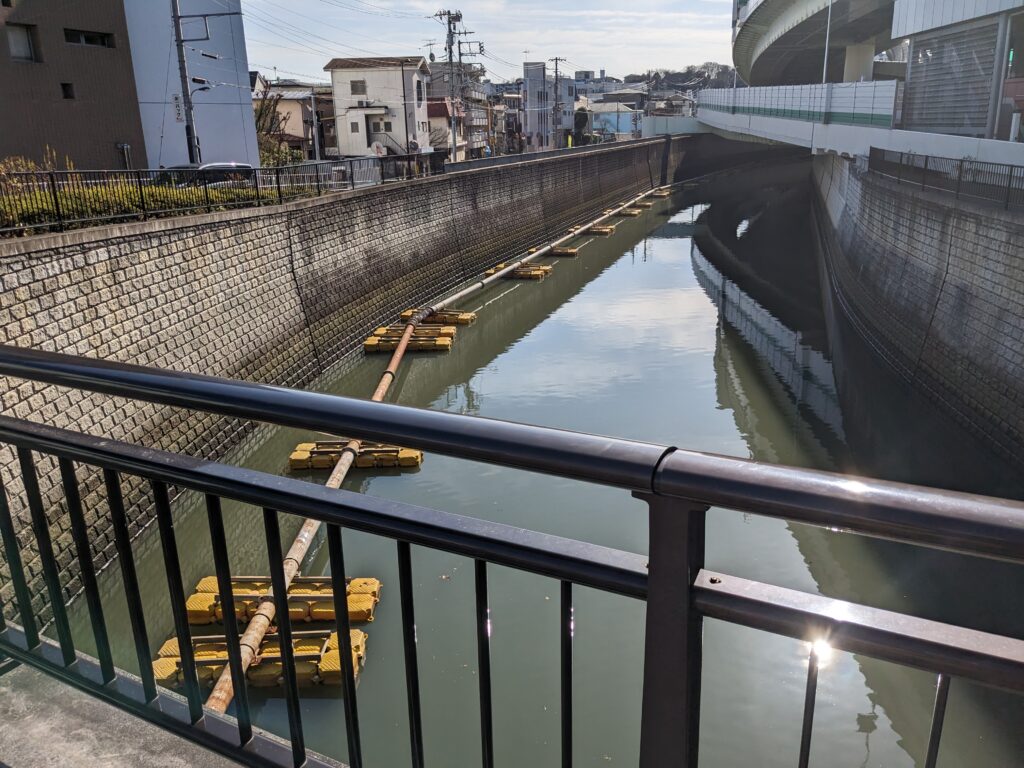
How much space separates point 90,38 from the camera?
67.8 ft

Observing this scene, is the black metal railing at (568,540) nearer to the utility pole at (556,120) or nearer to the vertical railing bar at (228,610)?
the vertical railing bar at (228,610)

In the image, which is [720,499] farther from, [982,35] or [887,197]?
[982,35]

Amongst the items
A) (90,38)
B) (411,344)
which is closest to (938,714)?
(411,344)

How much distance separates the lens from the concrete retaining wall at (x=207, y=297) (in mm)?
8031

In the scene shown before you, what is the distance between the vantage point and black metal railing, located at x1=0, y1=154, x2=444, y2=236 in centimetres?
944

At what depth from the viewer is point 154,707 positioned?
177 cm

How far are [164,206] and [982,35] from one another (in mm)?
18204

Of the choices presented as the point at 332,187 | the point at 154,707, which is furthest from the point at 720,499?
the point at 332,187

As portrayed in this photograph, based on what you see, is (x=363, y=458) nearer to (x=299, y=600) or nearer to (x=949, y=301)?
(x=299, y=600)

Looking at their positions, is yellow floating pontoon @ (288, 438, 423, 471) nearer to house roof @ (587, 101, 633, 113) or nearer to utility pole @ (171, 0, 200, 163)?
utility pole @ (171, 0, 200, 163)

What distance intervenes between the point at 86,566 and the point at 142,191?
34.7 ft

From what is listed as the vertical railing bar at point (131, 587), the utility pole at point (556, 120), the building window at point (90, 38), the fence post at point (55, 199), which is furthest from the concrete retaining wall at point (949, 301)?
the utility pole at point (556, 120)

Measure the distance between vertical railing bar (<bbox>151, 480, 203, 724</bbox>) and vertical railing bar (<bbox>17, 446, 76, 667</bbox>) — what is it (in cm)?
31

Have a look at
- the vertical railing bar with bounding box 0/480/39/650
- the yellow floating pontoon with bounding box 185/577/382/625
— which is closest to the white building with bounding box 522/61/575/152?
the yellow floating pontoon with bounding box 185/577/382/625
